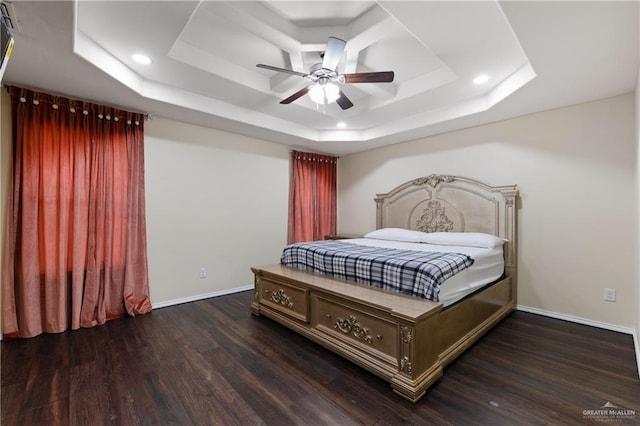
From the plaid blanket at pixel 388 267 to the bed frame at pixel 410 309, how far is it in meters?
0.10

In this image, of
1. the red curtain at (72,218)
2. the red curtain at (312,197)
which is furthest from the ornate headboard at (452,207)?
the red curtain at (72,218)

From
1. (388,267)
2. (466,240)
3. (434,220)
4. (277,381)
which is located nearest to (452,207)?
(434,220)

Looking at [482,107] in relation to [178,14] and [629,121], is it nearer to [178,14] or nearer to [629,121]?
[629,121]

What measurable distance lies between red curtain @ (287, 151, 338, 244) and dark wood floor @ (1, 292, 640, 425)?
2312 mm

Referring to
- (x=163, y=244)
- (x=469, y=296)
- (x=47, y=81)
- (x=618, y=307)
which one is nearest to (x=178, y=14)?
(x=47, y=81)

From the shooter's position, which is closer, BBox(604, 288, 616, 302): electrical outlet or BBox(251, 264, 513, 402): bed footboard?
BBox(251, 264, 513, 402): bed footboard

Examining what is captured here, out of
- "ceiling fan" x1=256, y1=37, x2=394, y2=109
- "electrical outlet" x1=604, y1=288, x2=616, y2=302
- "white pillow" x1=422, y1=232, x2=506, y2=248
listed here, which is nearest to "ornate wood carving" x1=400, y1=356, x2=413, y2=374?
"white pillow" x1=422, y1=232, x2=506, y2=248

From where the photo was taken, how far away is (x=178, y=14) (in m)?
1.92

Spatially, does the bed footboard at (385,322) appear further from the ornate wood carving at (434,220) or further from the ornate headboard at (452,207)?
the ornate wood carving at (434,220)

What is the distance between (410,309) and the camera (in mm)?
1854

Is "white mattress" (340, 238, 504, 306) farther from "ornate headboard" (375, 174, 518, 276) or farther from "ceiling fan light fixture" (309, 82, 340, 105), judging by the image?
"ceiling fan light fixture" (309, 82, 340, 105)

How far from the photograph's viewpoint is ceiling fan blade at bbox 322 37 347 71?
1.93m

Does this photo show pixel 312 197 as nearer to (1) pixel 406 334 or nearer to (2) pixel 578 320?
(1) pixel 406 334

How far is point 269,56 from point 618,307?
4.14 metres
